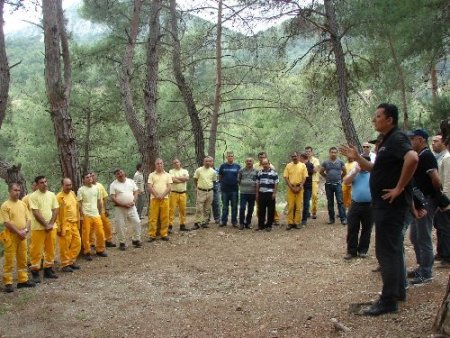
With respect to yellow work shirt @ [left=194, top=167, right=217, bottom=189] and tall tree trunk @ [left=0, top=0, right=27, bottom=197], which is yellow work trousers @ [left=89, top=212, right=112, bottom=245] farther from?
yellow work shirt @ [left=194, top=167, right=217, bottom=189]

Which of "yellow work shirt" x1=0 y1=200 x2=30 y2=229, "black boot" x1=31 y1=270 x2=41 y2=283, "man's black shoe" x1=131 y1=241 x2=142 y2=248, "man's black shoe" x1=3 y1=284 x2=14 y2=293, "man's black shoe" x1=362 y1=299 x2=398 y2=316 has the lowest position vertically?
"man's black shoe" x1=3 y1=284 x2=14 y2=293

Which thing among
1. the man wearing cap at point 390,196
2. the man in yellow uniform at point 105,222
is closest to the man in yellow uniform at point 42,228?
the man in yellow uniform at point 105,222

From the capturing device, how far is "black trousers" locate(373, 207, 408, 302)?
4.16m

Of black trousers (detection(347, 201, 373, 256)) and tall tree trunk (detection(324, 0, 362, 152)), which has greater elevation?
tall tree trunk (detection(324, 0, 362, 152))

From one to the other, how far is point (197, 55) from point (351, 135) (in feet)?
17.2

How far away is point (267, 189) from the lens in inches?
424

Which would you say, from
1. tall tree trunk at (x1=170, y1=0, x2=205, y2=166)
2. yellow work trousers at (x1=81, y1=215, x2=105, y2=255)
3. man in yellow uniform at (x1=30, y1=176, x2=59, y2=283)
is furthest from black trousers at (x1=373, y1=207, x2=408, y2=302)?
tall tree trunk at (x1=170, y1=0, x2=205, y2=166)

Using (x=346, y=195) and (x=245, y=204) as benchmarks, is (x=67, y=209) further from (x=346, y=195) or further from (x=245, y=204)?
(x=346, y=195)

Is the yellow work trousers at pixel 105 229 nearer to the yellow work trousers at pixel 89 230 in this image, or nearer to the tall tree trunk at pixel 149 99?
the yellow work trousers at pixel 89 230

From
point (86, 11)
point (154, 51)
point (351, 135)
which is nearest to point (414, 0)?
point (351, 135)

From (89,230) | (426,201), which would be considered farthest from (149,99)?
(426,201)

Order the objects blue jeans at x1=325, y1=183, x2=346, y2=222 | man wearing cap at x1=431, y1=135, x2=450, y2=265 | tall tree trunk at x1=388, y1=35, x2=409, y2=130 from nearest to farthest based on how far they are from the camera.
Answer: man wearing cap at x1=431, y1=135, x2=450, y2=265 < blue jeans at x1=325, y1=183, x2=346, y2=222 < tall tree trunk at x1=388, y1=35, x2=409, y2=130

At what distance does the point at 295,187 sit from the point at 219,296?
4.92 meters

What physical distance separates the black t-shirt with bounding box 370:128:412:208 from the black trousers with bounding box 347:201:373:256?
3135 millimetres
